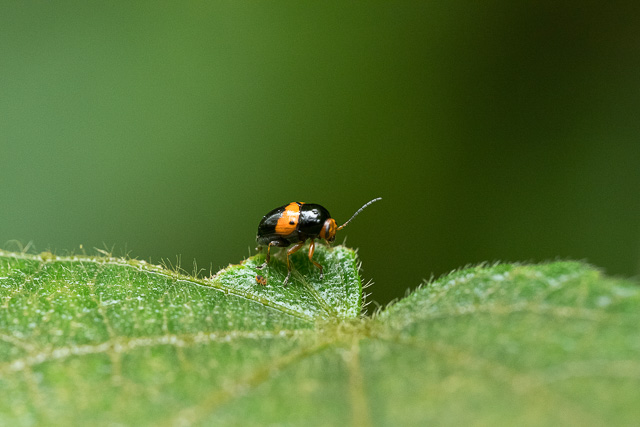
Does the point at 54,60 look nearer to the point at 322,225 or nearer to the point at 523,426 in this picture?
the point at 322,225

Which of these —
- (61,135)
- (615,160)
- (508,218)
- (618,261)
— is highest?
(61,135)

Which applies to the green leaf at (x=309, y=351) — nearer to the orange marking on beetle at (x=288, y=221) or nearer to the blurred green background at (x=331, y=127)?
the orange marking on beetle at (x=288, y=221)

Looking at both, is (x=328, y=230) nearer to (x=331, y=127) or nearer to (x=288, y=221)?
(x=288, y=221)

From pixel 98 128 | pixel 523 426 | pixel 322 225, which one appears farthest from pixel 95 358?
pixel 98 128

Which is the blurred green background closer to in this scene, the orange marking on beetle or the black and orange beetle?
the black and orange beetle

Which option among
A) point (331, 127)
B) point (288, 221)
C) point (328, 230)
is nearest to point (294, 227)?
point (288, 221)

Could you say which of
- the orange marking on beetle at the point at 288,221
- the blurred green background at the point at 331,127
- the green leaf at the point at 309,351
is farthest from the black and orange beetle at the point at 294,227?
the blurred green background at the point at 331,127
